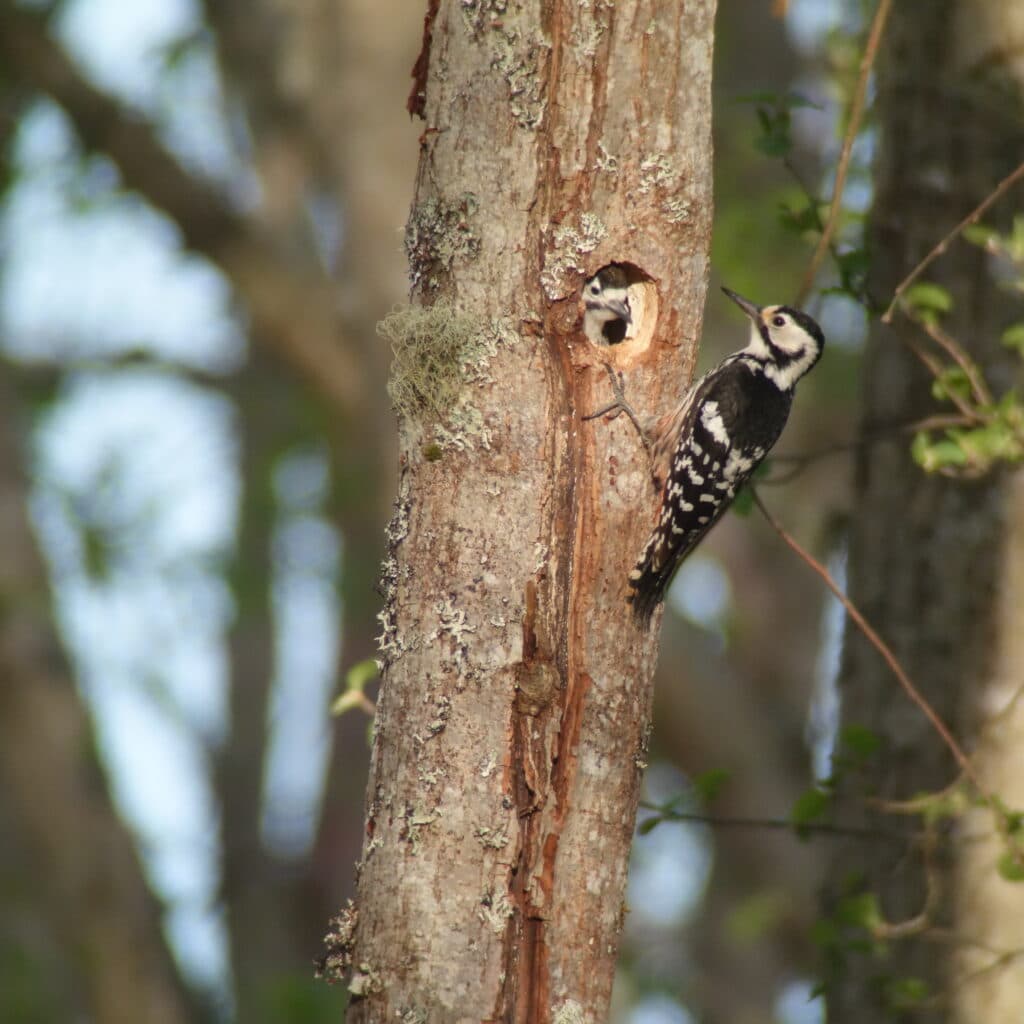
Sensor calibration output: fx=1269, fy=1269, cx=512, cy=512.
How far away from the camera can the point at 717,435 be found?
359 cm

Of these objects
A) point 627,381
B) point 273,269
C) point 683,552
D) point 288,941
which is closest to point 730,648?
point 288,941

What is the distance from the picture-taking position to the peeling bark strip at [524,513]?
7.20ft

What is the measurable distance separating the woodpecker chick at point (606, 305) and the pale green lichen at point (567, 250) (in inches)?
2.3

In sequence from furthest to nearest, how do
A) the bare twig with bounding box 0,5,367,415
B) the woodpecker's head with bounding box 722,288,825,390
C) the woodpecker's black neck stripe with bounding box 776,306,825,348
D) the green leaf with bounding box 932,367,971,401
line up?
the bare twig with bounding box 0,5,367,415, the woodpecker's head with bounding box 722,288,825,390, the woodpecker's black neck stripe with bounding box 776,306,825,348, the green leaf with bounding box 932,367,971,401

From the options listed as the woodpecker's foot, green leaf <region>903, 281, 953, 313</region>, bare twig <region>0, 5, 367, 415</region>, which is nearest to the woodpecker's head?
green leaf <region>903, 281, 953, 313</region>

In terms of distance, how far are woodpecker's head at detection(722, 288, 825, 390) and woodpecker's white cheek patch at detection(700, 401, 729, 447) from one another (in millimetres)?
558

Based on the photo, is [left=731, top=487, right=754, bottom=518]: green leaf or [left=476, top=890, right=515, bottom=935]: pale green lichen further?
[left=731, top=487, right=754, bottom=518]: green leaf

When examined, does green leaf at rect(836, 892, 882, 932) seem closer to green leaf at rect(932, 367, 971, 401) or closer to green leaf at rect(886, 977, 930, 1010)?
green leaf at rect(886, 977, 930, 1010)

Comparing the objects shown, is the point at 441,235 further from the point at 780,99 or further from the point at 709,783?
the point at 709,783

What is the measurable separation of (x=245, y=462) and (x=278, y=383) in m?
1.20

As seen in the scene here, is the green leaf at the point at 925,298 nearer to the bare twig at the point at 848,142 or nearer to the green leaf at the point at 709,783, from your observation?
the bare twig at the point at 848,142

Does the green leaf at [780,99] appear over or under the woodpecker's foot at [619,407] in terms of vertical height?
over

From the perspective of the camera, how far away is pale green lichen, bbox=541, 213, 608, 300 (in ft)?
8.18

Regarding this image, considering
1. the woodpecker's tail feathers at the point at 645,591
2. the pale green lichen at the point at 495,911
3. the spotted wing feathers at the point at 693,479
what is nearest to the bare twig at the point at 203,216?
the spotted wing feathers at the point at 693,479
